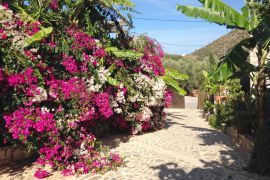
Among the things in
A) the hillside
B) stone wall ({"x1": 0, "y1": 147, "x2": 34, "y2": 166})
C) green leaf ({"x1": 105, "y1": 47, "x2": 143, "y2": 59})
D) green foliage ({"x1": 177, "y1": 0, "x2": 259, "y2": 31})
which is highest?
the hillside

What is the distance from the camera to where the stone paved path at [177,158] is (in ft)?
23.4

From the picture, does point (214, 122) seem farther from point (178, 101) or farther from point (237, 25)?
point (178, 101)

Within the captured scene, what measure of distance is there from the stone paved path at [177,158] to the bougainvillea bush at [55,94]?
0.62 metres

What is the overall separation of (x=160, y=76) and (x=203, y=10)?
6.14 m

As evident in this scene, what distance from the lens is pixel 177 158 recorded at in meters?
8.53

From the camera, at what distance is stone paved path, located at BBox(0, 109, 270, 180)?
714 cm

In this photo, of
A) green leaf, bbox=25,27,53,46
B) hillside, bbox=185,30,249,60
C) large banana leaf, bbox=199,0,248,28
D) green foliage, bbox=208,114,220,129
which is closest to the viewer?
large banana leaf, bbox=199,0,248,28

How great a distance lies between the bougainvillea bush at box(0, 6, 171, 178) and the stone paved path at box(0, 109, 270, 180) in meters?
0.62

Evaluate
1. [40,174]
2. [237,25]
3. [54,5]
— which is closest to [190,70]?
[54,5]

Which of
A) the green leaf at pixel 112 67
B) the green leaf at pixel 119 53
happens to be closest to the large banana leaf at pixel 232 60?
the green leaf at pixel 112 67

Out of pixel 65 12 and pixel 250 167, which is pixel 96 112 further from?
pixel 250 167

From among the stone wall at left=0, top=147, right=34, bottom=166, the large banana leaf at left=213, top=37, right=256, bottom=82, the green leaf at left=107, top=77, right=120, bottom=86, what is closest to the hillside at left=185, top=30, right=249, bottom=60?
the green leaf at left=107, top=77, right=120, bottom=86

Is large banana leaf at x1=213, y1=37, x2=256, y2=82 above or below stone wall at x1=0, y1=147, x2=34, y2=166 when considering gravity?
above

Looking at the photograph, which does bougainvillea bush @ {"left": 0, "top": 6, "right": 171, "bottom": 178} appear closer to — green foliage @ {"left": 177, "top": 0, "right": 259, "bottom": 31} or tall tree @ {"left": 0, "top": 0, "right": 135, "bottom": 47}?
tall tree @ {"left": 0, "top": 0, "right": 135, "bottom": 47}
